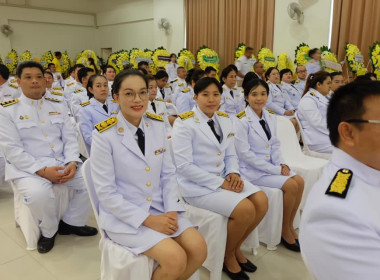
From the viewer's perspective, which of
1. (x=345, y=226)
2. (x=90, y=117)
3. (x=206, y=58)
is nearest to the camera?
(x=345, y=226)

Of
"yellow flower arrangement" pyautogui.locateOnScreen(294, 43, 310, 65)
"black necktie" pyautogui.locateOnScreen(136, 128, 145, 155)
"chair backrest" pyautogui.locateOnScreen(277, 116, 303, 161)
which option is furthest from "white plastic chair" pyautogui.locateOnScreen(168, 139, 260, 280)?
"yellow flower arrangement" pyautogui.locateOnScreen(294, 43, 310, 65)

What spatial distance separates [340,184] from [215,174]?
1.32 m

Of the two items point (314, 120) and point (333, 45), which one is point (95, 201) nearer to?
point (314, 120)

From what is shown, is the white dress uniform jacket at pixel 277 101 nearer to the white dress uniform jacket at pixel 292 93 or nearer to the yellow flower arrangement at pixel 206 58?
the white dress uniform jacket at pixel 292 93

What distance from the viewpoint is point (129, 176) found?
169 cm

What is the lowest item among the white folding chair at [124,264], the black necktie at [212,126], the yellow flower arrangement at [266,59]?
the white folding chair at [124,264]

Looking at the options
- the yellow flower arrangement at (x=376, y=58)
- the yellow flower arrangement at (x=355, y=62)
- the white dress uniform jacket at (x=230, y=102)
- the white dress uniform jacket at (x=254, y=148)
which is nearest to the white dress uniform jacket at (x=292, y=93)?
the white dress uniform jacket at (x=230, y=102)

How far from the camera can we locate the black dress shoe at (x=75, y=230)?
2508mm

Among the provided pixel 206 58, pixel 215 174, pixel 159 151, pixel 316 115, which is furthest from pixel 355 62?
pixel 159 151

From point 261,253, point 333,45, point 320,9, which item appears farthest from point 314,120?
point 320,9

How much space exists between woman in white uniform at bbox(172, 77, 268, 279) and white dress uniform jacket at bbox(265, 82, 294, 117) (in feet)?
9.11

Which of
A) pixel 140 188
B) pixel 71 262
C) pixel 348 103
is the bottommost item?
pixel 71 262

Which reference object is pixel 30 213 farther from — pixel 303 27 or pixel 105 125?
pixel 303 27

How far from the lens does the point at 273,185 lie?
234cm
